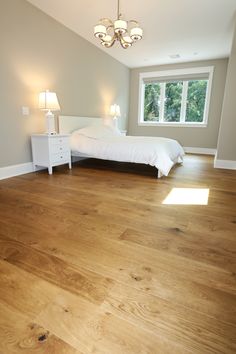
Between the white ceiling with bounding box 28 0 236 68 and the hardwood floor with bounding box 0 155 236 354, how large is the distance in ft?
9.45

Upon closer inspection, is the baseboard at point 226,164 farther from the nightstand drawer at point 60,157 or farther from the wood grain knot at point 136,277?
the wood grain knot at point 136,277

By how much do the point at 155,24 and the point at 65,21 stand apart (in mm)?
1571

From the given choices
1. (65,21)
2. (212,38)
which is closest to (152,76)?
(212,38)

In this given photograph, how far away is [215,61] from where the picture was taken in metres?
5.29

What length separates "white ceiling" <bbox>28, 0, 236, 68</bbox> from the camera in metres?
3.02

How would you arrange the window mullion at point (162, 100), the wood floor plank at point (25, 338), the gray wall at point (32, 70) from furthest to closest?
the window mullion at point (162, 100)
the gray wall at point (32, 70)
the wood floor plank at point (25, 338)

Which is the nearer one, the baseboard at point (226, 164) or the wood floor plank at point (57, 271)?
the wood floor plank at point (57, 271)

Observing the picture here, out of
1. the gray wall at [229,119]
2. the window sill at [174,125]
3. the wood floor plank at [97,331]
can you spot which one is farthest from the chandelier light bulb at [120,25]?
the window sill at [174,125]

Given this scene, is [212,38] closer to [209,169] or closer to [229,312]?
[209,169]

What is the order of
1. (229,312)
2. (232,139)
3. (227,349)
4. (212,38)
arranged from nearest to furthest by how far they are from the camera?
1. (227,349)
2. (229,312)
3. (232,139)
4. (212,38)

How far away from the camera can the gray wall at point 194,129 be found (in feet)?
17.5

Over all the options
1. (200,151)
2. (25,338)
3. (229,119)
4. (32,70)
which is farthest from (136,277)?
(200,151)

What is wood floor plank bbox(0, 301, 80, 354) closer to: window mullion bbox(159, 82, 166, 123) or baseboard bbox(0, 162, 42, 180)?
baseboard bbox(0, 162, 42, 180)

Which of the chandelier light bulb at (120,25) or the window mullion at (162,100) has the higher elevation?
the chandelier light bulb at (120,25)
